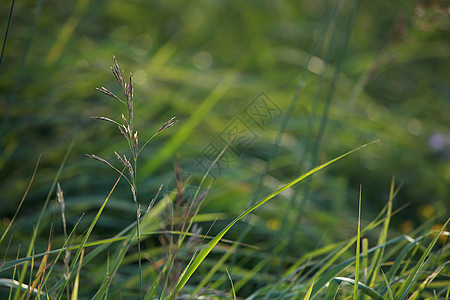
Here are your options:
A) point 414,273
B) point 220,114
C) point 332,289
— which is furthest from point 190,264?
point 220,114

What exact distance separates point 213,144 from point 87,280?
66cm

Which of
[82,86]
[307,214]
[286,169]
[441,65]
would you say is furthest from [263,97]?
[441,65]

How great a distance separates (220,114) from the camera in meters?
1.92

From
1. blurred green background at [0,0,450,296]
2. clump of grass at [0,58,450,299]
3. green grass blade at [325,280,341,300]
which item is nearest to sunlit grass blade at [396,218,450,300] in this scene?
clump of grass at [0,58,450,299]

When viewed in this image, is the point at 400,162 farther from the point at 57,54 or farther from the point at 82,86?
the point at 57,54

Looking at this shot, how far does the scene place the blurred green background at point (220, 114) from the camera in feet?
4.82

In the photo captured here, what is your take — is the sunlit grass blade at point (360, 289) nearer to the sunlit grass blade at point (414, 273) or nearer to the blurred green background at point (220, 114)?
the sunlit grass blade at point (414, 273)

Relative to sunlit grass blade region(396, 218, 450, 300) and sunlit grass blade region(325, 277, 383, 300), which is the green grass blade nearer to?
sunlit grass blade region(325, 277, 383, 300)

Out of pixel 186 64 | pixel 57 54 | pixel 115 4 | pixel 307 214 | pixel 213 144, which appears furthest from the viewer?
pixel 115 4

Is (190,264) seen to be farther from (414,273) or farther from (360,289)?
(414,273)

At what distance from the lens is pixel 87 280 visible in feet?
4.01

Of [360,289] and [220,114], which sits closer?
[360,289]

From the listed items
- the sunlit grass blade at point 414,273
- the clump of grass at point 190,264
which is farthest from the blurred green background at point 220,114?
the sunlit grass blade at point 414,273

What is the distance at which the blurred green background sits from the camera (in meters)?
1.47
